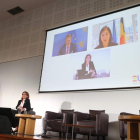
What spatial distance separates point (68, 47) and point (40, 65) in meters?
1.03

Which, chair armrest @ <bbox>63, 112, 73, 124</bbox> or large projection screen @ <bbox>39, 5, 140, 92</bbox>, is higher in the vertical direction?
large projection screen @ <bbox>39, 5, 140, 92</bbox>

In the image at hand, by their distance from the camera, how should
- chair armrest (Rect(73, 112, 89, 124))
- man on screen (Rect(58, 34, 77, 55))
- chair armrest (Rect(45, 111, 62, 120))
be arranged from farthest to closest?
man on screen (Rect(58, 34, 77, 55))
chair armrest (Rect(45, 111, 62, 120))
chair armrest (Rect(73, 112, 89, 124))

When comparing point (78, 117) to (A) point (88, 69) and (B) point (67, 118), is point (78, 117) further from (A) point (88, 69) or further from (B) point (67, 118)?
(A) point (88, 69)

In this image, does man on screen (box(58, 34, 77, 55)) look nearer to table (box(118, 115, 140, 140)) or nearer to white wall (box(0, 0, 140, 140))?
white wall (box(0, 0, 140, 140))

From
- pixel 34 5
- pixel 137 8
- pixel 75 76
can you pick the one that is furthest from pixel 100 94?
pixel 34 5

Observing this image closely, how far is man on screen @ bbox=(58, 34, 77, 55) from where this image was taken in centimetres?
461

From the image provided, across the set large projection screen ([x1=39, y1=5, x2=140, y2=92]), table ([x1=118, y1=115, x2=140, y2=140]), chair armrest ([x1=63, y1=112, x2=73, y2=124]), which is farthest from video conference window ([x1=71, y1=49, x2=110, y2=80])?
table ([x1=118, y1=115, x2=140, y2=140])

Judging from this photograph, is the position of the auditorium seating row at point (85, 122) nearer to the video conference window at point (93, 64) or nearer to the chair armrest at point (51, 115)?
the chair armrest at point (51, 115)

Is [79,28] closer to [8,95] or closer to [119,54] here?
[119,54]

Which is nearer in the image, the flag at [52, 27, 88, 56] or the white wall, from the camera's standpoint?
the white wall

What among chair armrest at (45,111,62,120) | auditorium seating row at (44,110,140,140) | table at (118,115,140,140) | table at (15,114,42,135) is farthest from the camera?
chair armrest at (45,111,62,120)

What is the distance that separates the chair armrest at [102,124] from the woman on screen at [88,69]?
0.95 metres

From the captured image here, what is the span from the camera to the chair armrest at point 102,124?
126 inches

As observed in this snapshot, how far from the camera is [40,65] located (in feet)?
17.2
